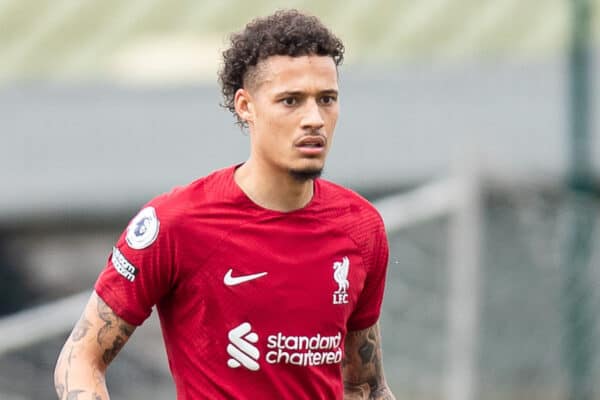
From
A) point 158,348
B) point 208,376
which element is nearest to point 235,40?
point 208,376

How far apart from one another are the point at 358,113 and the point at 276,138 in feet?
33.6

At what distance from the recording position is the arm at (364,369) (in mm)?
4570

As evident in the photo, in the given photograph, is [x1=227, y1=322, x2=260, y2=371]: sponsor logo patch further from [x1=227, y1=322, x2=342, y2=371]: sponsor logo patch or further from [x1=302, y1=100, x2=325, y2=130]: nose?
[x1=302, y1=100, x2=325, y2=130]: nose

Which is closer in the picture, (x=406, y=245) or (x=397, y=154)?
(x=406, y=245)

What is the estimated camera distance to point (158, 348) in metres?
9.97

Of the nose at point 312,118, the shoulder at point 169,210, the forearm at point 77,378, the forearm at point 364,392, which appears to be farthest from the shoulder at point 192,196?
the forearm at point 364,392

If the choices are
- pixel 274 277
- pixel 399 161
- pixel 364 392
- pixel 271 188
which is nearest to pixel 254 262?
pixel 274 277

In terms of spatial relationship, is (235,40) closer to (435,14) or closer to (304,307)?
(304,307)

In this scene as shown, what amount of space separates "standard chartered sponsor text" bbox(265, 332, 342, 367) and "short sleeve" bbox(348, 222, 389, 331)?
0.80 ft

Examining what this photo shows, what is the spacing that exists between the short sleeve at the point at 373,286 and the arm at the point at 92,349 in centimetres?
75

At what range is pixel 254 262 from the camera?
4.16 meters

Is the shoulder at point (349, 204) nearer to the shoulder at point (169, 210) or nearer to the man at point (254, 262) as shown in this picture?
the man at point (254, 262)

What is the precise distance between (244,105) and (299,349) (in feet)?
2.37

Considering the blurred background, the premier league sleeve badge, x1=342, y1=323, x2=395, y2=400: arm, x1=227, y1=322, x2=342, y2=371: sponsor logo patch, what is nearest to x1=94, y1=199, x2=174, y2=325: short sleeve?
the premier league sleeve badge
